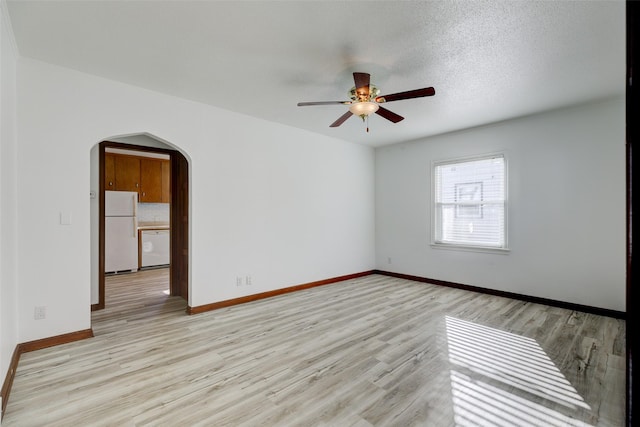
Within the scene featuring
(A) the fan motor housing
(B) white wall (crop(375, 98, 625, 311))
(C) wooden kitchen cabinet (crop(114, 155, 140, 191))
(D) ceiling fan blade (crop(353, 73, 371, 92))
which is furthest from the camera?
(C) wooden kitchen cabinet (crop(114, 155, 140, 191))

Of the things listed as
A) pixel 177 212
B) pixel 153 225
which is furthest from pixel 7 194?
pixel 153 225

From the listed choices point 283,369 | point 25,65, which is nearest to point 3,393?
point 283,369

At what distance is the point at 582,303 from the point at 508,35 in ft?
11.6

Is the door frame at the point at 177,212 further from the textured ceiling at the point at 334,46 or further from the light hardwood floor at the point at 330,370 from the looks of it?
the textured ceiling at the point at 334,46

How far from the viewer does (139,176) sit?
659cm

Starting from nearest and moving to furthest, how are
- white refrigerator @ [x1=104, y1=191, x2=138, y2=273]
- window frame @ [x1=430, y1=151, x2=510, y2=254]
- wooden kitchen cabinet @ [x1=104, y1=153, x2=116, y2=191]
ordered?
window frame @ [x1=430, y1=151, x2=510, y2=254] < white refrigerator @ [x1=104, y1=191, x2=138, y2=273] < wooden kitchen cabinet @ [x1=104, y1=153, x2=116, y2=191]

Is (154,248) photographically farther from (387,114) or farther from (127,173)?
(387,114)

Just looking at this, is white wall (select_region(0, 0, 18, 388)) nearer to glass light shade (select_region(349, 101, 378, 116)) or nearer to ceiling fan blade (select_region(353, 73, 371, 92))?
ceiling fan blade (select_region(353, 73, 371, 92))

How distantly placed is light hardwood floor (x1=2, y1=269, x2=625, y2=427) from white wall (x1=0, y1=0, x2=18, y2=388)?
41 cm

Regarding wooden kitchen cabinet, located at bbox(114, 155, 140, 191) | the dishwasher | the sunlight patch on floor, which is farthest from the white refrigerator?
the sunlight patch on floor

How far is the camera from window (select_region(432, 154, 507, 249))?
4.52 meters

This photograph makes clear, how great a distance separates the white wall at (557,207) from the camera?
141 inches

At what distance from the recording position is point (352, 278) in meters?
5.71

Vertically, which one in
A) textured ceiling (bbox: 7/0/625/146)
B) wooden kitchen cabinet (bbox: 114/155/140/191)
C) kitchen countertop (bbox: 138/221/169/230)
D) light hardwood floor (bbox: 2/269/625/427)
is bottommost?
light hardwood floor (bbox: 2/269/625/427)
